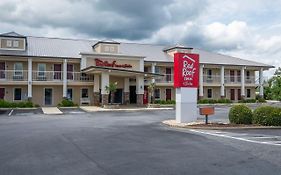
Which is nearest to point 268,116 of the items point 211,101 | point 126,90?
point 126,90

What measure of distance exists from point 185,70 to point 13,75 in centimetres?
2275

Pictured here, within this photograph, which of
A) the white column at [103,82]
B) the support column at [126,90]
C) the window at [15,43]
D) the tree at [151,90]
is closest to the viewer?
the white column at [103,82]

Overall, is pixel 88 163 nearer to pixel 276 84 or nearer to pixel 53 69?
pixel 276 84

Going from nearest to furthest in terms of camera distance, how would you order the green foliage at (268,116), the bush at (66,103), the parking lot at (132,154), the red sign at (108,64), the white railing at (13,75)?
the parking lot at (132,154) → the green foliage at (268,116) → the bush at (66,103) → the white railing at (13,75) → the red sign at (108,64)

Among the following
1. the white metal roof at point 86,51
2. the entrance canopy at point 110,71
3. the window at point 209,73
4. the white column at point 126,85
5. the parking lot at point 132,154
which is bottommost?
the parking lot at point 132,154

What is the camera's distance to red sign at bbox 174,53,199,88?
61.7ft

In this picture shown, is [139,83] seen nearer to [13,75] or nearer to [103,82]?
[103,82]

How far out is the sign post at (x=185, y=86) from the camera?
18.8 metres

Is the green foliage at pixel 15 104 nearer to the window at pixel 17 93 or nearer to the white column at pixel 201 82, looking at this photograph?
the window at pixel 17 93

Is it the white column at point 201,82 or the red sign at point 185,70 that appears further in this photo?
the white column at point 201,82

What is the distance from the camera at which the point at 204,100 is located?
1638 inches

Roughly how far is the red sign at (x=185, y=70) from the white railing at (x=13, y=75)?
2182 cm

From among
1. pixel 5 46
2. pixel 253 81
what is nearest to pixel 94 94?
pixel 5 46

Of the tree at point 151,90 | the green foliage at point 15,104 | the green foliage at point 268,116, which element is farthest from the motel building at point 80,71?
the green foliage at point 268,116
